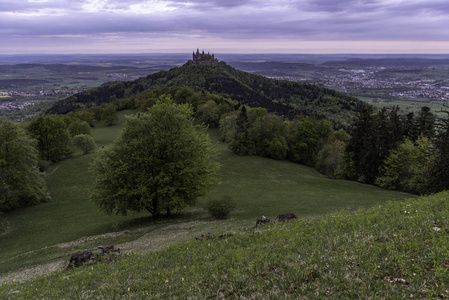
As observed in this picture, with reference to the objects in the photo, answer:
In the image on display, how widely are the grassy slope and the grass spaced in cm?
717

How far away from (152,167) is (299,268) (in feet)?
A: 82.1

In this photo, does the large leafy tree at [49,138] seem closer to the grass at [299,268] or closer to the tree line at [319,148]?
the tree line at [319,148]

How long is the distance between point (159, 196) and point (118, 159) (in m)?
6.61

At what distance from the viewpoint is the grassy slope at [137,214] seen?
2441 centimetres

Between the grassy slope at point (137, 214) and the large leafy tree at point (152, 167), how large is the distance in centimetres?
308

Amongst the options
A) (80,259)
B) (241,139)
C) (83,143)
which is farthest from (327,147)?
(83,143)

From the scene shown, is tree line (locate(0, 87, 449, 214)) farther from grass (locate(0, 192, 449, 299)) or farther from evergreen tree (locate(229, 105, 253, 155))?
grass (locate(0, 192, 449, 299))

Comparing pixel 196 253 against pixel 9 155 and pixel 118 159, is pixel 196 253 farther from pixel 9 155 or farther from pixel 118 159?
pixel 9 155

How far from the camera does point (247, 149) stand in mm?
81750

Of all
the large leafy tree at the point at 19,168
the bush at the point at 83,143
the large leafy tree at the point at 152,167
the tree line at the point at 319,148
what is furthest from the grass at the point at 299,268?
the bush at the point at 83,143

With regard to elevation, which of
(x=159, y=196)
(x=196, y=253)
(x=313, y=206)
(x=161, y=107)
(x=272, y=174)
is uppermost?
(x=161, y=107)

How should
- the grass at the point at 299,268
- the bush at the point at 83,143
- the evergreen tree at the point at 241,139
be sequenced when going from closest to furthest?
the grass at the point at 299,268 < the bush at the point at 83,143 < the evergreen tree at the point at 241,139

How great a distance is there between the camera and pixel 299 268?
9.30 m

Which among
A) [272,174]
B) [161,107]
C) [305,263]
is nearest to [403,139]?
[272,174]
